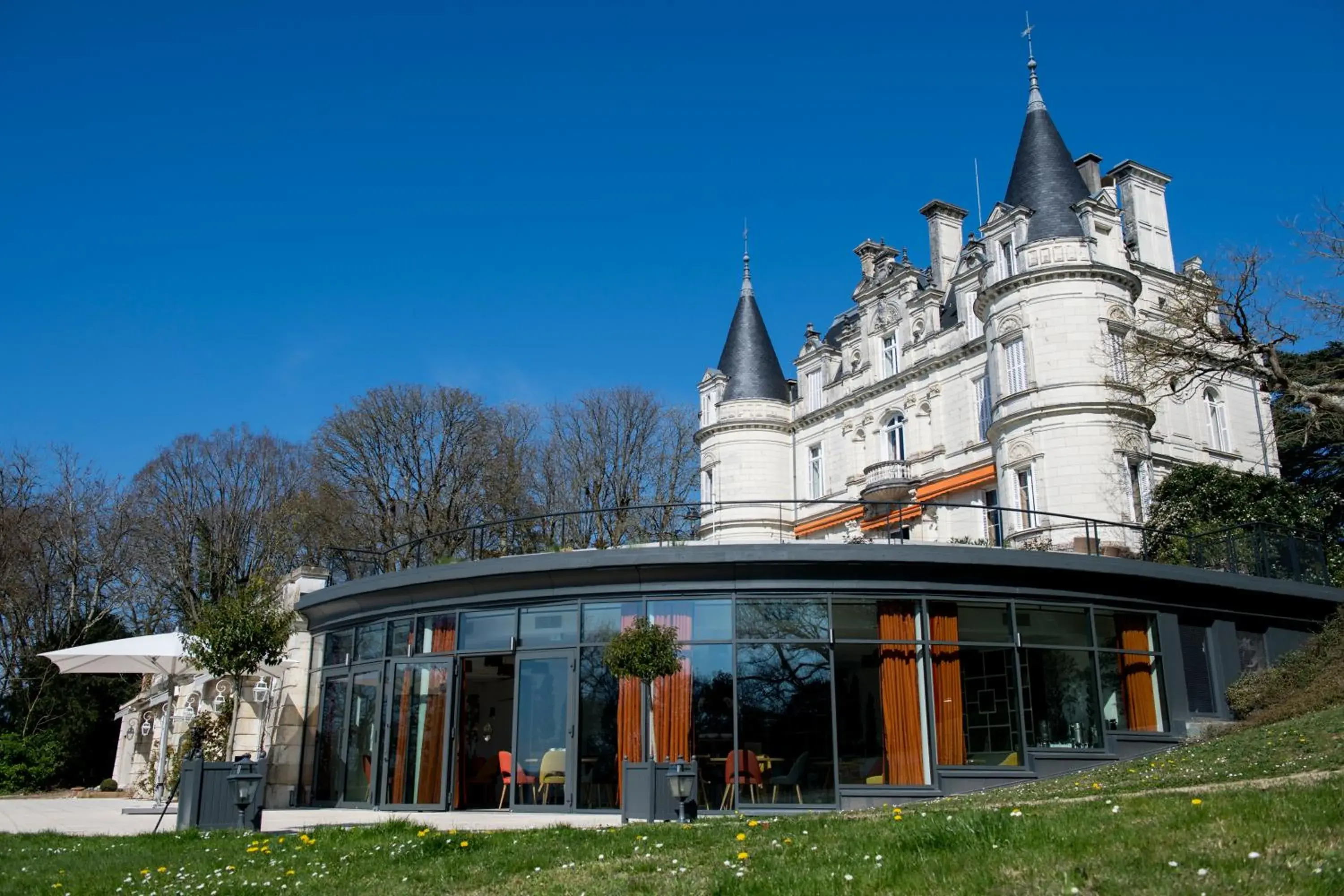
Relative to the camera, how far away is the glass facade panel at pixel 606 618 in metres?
16.1

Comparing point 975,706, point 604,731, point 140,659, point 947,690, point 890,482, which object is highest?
point 890,482

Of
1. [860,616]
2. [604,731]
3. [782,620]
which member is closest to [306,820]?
[604,731]

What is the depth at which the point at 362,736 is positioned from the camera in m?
18.2

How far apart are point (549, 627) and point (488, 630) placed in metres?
1.08

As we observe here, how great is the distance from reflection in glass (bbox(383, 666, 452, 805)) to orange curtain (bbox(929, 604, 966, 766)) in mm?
7257

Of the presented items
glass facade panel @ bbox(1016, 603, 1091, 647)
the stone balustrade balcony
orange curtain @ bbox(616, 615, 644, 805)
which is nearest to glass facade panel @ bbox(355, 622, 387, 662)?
orange curtain @ bbox(616, 615, 644, 805)

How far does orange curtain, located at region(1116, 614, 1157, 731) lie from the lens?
17.6 metres

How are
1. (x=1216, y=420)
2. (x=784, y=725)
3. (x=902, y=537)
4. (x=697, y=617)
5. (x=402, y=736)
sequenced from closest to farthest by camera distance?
1. (x=784, y=725)
2. (x=697, y=617)
3. (x=402, y=736)
4. (x=902, y=537)
5. (x=1216, y=420)

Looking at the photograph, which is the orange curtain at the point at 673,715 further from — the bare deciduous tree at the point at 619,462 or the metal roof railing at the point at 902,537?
the bare deciduous tree at the point at 619,462

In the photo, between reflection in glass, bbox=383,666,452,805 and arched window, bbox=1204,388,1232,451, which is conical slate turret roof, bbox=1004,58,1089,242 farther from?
reflection in glass, bbox=383,666,452,805

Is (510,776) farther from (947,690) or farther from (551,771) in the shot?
(947,690)

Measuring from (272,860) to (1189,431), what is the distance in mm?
35478

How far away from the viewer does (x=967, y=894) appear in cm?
592

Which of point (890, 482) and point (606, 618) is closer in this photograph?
point (606, 618)
